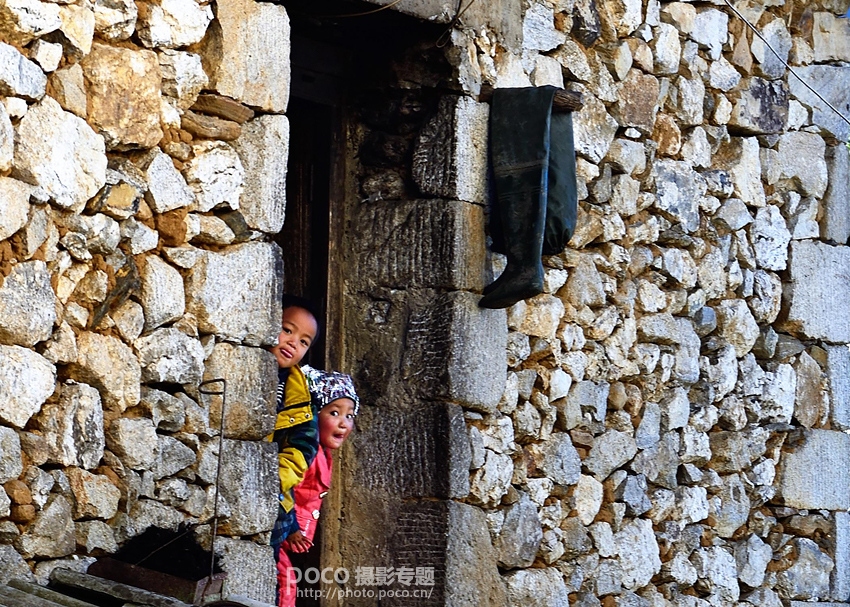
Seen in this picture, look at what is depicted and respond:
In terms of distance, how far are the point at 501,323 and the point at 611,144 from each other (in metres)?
0.92

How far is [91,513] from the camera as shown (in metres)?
3.62

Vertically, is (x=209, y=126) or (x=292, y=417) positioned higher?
(x=209, y=126)

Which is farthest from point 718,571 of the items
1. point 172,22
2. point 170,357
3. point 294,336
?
point 172,22

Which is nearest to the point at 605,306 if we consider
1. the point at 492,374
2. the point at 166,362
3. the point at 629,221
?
the point at 629,221

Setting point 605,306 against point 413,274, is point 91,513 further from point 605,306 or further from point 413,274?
point 605,306

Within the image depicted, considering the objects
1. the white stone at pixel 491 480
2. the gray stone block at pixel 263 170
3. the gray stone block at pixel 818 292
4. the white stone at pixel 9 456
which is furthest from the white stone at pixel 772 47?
the white stone at pixel 9 456

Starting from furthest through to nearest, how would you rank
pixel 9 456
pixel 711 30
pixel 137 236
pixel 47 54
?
1. pixel 711 30
2. pixel 137 236
3. pixel 47 54
4. pixel 9 456

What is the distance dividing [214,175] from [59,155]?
1.77 feet

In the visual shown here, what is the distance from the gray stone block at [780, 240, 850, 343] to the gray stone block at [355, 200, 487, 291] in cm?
189

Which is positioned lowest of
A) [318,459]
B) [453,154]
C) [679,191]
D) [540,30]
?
[318,459]

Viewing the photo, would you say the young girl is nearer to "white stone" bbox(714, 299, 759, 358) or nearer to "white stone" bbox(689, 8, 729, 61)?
"white stone" bbox(714, 299, 759, 358)

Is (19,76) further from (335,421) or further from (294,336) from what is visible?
(335,421)

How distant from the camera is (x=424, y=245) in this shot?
490 centimetres

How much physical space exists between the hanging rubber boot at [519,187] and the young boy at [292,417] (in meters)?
0.74
